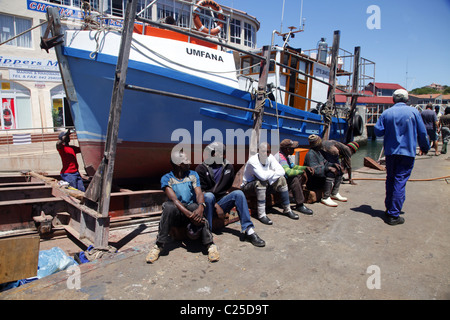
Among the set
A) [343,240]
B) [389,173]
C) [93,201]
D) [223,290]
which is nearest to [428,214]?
[389,173]

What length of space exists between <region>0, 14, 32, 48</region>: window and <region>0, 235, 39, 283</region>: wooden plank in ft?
57.8

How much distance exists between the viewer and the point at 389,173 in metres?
4.50

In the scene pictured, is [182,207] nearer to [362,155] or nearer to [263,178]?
[263,178]

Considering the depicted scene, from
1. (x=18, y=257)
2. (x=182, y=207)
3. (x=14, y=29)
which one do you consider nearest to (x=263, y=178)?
(x=182, y=207)

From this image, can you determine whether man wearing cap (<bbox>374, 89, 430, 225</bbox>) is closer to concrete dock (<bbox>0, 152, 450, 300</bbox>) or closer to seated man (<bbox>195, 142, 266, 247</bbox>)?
concrete dock (<bbox>0, 152, 450, 300</bbox>)

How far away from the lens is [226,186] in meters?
4.11

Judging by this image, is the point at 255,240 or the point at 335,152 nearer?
the point at 255,240

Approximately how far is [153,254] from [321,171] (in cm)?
341

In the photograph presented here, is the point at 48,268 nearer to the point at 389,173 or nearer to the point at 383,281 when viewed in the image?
the point at 383,281

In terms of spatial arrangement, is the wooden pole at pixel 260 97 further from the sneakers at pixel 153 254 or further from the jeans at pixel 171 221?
the sneakers at pixel 153 254

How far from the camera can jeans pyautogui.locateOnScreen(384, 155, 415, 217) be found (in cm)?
434

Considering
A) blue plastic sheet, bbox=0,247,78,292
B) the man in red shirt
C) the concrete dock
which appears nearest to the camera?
the concrete dock

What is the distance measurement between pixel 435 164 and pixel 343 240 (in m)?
7.70

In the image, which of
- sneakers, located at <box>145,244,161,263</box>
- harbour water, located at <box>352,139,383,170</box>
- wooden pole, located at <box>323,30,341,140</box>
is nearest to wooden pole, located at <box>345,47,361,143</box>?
wooden pole, located at <box>323,30,341,140</box>
